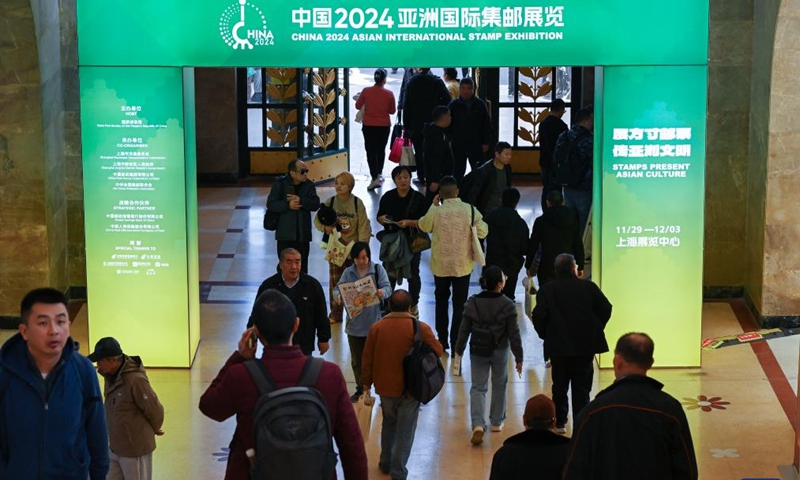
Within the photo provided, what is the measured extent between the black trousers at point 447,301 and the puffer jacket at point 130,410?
403 centimetres

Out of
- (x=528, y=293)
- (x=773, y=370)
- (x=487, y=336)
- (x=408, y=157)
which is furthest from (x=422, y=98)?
(x=487, y=336)

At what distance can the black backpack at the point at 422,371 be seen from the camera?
814cm

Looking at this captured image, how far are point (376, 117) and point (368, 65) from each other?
7975 mm

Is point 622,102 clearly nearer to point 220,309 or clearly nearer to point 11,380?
point 220,309

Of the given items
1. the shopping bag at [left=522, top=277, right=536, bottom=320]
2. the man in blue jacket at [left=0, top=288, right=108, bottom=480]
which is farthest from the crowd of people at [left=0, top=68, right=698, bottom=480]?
the shopping bag at [left=522, top=277, right=536, bottom=320]

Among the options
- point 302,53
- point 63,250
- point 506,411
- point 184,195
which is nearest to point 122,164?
point 184,195

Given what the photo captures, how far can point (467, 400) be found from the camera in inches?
407

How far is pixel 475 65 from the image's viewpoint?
10375 mm

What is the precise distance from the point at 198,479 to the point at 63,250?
4655mm

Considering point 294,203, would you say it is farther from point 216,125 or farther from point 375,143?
point 216,125

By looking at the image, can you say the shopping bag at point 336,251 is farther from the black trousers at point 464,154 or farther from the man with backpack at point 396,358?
the black trousers at point 464,154

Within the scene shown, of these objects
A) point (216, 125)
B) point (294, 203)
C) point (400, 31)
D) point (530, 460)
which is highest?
point (400, 31)

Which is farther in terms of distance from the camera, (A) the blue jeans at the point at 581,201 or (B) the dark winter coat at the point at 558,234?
(A) the blue jeans at the point at 581,201

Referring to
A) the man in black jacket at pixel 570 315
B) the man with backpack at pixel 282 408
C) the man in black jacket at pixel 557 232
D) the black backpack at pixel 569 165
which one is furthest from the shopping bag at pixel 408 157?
the man with backpack at pixel 282 408
